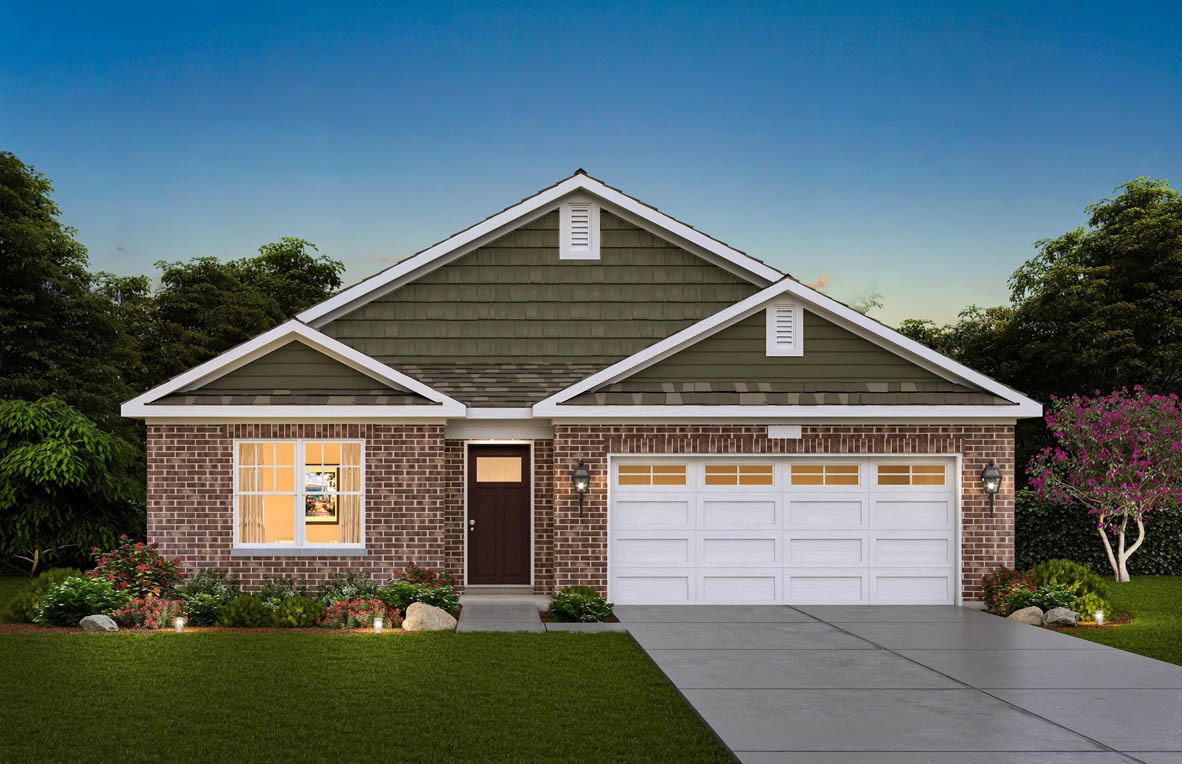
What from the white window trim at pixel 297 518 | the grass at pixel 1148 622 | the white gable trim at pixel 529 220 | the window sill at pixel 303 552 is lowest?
the grass at pixel 1148 622

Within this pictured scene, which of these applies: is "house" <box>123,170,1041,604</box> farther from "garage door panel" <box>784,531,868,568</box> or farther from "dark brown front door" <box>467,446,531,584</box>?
"dark brown front door" <box>467,446,531,584</box>

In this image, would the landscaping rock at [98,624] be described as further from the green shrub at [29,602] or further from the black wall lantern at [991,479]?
the black wall lantern at [991,479]

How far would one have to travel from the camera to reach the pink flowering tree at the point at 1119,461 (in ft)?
57.1

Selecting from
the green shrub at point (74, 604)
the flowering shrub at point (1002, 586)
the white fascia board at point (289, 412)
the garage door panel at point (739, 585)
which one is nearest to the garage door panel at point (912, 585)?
the flowering shrub at point (1002, 586)

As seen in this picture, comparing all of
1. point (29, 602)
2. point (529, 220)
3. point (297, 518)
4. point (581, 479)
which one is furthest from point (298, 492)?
point (529, 220)

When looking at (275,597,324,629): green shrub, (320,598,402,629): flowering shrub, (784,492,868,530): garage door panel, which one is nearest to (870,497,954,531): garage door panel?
(784,492,868,530): garage door panel

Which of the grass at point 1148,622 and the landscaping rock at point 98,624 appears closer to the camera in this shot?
the grass at point 1148,622

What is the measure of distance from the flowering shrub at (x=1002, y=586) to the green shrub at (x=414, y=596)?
7.96m

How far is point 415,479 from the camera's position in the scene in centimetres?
1461

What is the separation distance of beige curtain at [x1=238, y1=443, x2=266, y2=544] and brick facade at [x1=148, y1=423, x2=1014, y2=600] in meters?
0.19

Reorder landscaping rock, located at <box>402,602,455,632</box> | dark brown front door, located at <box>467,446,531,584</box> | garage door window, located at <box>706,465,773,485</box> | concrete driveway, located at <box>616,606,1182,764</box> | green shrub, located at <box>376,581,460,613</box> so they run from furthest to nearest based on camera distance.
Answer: dark brown front door, located at <box>467,446,531,584</box> → garage door window, located at <box>706,465,773,485</box> → green shrub, located at <box>376,581,460,613</box> → landscaping rock, located at <box>402,602,455,632</box> → concrete driveway, located at <box>616,606,1182,764</box>

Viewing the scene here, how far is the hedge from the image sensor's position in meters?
19.5

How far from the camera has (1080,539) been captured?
64.0 feet

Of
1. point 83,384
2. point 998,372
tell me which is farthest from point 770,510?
point 998,372
